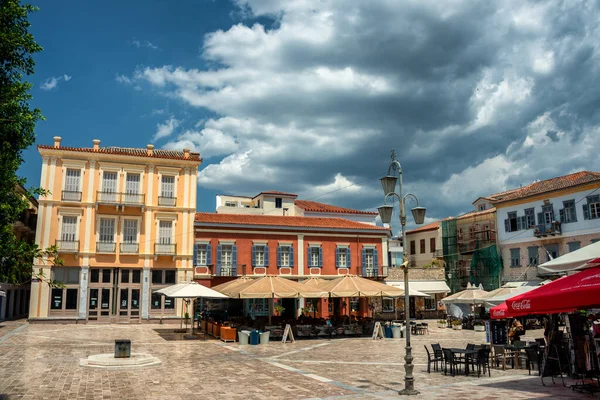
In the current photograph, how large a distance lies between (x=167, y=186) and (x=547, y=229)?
89.2 feet

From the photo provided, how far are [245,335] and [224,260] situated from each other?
1347 cm

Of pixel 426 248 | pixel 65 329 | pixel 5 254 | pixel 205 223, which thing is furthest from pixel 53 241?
pixel 426 248

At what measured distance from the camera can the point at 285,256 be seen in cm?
3659

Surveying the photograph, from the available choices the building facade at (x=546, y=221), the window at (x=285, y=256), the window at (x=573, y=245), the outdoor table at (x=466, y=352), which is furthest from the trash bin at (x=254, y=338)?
the window at (x=573, y=245)

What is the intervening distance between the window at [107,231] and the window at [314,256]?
14.0 m

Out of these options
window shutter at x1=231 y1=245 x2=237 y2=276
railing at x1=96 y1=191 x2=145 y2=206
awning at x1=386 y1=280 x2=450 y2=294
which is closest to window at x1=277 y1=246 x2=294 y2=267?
window shutter at x1=231 y1=245 x2=237 y2=276

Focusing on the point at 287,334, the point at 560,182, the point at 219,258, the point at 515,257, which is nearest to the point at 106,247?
the point at 219,258

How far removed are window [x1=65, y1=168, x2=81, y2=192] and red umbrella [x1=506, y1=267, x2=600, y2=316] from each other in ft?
99.7

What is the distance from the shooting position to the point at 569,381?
12.3 m

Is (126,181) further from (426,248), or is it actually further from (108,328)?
(426,248)

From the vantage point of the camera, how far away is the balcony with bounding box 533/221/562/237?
34747mm

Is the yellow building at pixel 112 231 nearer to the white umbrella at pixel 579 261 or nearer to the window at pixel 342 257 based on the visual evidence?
the window at pixel 342 257

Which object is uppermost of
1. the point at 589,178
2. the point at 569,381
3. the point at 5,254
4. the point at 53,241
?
the point at 589,178

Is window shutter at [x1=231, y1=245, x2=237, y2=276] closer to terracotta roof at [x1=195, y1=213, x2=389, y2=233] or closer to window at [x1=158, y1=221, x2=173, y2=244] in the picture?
terracotta roof at [x1=195, y1=213, x2=389, y2=233]
